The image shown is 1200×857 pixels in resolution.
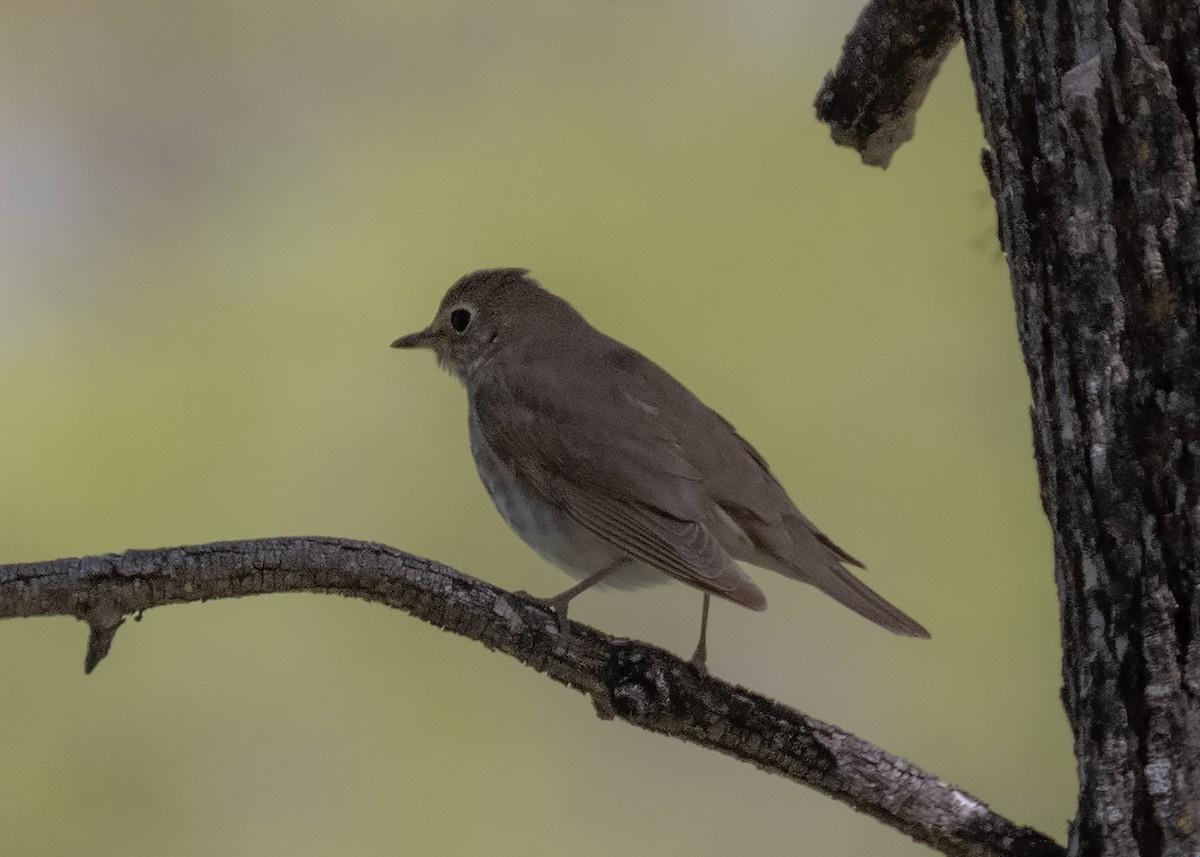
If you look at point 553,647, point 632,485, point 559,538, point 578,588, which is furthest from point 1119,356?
point 559,538

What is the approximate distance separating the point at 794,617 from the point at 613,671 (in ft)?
8.49

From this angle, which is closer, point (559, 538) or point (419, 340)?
point (559, 538)

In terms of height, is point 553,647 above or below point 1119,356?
below

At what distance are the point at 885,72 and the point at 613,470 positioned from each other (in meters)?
1.20

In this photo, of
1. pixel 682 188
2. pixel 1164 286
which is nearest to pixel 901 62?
pixel 1164 286

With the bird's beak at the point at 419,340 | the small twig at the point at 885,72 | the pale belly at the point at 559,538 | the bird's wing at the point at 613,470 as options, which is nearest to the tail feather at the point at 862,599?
the bird's wing at the point at 613,470

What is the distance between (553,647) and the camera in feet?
8.71

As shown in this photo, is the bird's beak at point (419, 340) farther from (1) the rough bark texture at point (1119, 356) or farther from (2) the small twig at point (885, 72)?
(1) the rough bark texture at point (1119, 356)

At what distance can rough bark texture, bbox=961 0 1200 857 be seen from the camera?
2.04 m

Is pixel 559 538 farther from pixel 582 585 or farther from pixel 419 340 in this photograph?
pixel 419 340

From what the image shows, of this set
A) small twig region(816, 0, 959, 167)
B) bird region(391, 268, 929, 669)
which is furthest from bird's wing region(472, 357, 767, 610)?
small twig region(816, 0, 959, 167)

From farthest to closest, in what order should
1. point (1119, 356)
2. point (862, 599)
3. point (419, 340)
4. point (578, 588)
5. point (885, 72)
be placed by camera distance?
point (419, 340), point (578, 588), point (862, 599), point (885, 72), point (1119, 356)

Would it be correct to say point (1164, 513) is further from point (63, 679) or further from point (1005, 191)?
point (63, 679)

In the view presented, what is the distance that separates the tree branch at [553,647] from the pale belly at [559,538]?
0.89 metres
